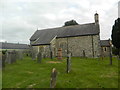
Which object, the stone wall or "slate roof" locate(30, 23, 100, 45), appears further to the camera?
"slate roof" locate(30, 23, 100, 45)

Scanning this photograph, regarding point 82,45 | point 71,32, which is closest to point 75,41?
point 82,45

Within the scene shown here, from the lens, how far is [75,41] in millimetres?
28891

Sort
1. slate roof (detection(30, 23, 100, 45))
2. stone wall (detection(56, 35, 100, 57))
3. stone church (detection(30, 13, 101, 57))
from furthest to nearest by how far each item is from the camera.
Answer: slate roof (detection(30, 23, 100, 45)) → stone church (detection(30, 13, 101, 57)) → stone wall (detection(56, 35, 100, 57))

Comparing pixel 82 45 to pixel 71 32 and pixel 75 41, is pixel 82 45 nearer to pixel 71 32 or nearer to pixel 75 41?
pixel 75 41

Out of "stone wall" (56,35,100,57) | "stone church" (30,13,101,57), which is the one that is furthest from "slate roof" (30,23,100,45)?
"stone wall" (56,35,100,57)

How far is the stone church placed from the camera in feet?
88.8

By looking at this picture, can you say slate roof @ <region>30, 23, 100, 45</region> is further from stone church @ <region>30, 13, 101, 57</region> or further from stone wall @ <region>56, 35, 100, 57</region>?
stone wall @ <region>56, 35, 100, 57</region>

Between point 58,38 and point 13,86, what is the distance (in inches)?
960

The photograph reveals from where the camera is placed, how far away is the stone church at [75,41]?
27.1m

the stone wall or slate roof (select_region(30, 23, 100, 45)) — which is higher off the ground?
slate roof (select_region(30, 23, 100, 45))

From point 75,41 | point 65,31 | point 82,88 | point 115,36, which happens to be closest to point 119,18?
point 115,36

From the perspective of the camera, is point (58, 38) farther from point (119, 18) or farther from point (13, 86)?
point (13, 86)

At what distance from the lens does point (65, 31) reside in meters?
31.6

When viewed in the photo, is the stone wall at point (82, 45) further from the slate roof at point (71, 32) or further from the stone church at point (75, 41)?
the slate roof at point (71, 32)
